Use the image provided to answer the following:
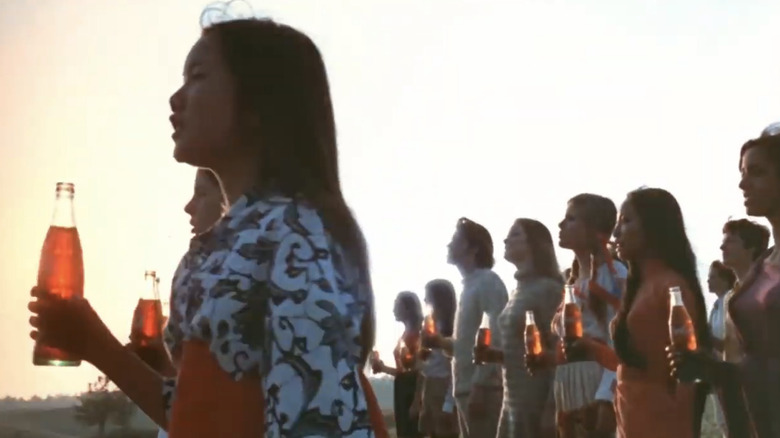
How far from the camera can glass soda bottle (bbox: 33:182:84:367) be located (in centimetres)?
96

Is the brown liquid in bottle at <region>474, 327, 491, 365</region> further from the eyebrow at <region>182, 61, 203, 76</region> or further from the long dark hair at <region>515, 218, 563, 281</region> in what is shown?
the eyebrow at <region>182, 61, 203, 76</region>

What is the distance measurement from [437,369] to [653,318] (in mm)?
1609

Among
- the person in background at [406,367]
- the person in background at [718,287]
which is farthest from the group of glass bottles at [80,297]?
the person in background at [406,367]

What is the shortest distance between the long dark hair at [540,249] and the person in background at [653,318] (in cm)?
52

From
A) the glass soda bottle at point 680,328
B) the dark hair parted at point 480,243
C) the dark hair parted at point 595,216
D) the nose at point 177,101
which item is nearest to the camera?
the nose at point 177,101

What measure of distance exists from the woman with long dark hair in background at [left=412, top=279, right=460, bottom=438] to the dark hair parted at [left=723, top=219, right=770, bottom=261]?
1.10 meters

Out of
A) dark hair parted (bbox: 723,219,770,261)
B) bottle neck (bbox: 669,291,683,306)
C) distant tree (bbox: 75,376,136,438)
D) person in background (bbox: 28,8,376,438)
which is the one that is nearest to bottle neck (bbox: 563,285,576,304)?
bottle neck (bbox: 669,291,683,306)

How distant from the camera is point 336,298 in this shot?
0.59m

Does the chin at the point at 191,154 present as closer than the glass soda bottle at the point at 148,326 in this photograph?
Yes

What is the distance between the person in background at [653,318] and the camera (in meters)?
1.70

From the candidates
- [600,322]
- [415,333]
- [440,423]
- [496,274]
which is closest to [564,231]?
[600,322]

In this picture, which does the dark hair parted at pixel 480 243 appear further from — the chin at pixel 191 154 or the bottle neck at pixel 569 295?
the chin at pixel 191 154

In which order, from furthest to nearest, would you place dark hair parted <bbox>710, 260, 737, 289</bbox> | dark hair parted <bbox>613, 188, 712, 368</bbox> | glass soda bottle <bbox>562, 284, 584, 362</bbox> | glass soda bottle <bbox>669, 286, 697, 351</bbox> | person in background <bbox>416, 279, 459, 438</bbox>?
1. person in background <bbox>416, 279, 459, 438</bbox>
2. dark hair parted <bbox>710, 260, 737, 289</bbox>
3. glass soda bottle <bbox>562, 284, 584, 362</bbox>
4. dark hair parted <bbox>613, 188, 712, 368</bbox>
5. glass soda bottle <bbox>669, 286, 697, 351</bbox>

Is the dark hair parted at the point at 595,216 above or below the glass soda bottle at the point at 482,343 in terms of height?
above
